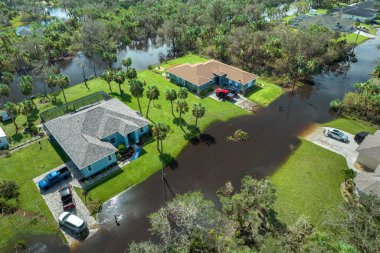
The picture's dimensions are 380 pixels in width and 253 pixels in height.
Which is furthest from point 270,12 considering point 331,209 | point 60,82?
point 331,209

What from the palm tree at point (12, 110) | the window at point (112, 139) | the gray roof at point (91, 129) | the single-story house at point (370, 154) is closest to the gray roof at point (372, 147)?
the single-story house at point (370, 154)

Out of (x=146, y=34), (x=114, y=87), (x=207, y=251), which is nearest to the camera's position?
(x=207, y=251)

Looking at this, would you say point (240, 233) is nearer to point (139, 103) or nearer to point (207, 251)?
point (207, 251)

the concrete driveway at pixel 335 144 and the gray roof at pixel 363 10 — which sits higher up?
the gray roof at pixel 363 10

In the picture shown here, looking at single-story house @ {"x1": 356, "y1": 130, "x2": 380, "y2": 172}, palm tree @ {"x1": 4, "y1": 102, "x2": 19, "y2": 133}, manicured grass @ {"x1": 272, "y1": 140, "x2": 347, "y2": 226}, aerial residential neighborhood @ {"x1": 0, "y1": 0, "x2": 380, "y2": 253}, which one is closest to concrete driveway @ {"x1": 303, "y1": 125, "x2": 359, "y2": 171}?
aerial residential neighborhood @ {"x1": 0, "y1": 0, "x2": 380, "y2": 253}

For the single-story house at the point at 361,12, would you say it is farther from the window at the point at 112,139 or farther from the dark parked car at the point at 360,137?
the window at the point at 112,139

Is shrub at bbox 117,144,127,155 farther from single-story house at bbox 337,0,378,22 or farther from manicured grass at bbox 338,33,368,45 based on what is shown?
single-story house at bbox 337,0,378,22
